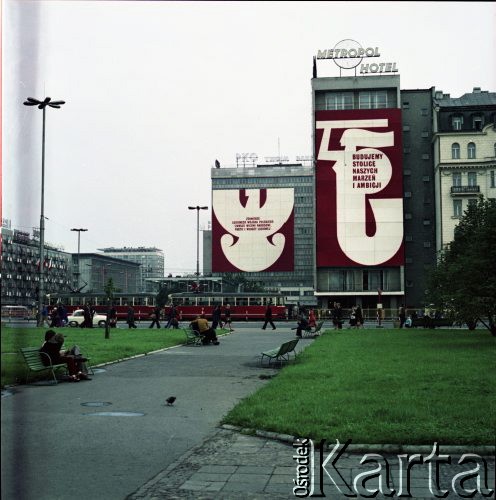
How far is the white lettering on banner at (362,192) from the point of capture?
90.4 m

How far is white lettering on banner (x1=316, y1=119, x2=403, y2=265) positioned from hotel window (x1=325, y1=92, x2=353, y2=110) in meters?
3.71

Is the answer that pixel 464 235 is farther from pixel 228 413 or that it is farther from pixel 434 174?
pixel 434 174

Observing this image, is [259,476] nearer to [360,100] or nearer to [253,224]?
[253,224]

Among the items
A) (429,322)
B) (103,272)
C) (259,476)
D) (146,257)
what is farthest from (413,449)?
(146,257)

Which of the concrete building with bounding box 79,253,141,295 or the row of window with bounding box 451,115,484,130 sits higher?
the row of window with bounding box 451,115,484,130

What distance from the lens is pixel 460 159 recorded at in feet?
299

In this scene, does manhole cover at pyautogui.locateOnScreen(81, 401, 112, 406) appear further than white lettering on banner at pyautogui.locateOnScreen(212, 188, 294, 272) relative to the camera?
No

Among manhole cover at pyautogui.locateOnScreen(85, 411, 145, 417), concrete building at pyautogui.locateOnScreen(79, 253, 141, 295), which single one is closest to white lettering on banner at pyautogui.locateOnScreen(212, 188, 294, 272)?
concrete building at pyautogui.locateOnScreen(79, 253, 141, 295)

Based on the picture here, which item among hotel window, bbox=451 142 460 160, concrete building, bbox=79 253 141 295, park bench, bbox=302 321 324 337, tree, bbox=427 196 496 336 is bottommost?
park bench, bbox=302 321 324 337

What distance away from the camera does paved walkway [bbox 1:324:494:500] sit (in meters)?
6.56

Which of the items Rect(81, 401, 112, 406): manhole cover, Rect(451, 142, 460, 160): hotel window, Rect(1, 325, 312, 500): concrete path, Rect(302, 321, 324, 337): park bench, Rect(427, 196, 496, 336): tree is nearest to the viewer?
Rect(1, 325, 312, 500): concrete path

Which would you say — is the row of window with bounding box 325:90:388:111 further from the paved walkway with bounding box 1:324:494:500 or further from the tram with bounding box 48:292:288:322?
the paved walkway with bounding box 1:324:494:500

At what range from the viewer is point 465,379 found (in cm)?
1507

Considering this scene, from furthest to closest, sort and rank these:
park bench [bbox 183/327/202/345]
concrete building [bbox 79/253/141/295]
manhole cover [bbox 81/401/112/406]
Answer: concrete building [bbox 79/253/141/295] → park bench [bbox 183/327/202/345] → manhole cover [bbox 81/401/112/406]
